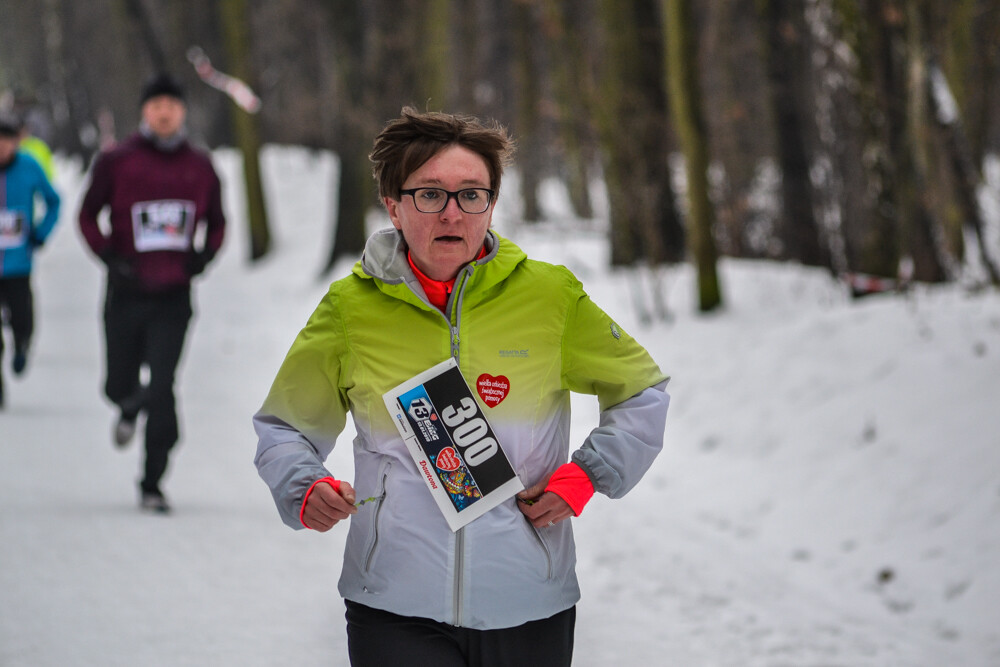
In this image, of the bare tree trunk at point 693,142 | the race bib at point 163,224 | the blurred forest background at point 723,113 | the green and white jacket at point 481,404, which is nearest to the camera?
the green and white jacket at point 481,404

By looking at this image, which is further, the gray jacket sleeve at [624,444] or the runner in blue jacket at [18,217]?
the runner in blue jacket at [18,217]

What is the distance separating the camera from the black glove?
586cm

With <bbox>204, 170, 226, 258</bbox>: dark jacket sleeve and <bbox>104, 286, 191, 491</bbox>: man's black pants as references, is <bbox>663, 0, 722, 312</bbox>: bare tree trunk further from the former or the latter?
<bbox>104, 286, 191, 491</bbox>: man's black pants

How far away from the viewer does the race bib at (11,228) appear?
8.19 meters

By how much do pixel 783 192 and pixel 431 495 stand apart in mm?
11849

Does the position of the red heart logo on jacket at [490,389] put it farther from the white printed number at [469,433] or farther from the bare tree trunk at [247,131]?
the bare tree trunk at [247,131]

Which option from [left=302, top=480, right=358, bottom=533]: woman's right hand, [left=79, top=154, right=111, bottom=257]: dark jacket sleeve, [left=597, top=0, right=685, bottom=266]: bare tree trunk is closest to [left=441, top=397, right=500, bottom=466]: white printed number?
[left=302, top=480, right=358, bottom=533]: woman's right hand

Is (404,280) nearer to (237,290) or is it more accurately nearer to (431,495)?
(431,495)

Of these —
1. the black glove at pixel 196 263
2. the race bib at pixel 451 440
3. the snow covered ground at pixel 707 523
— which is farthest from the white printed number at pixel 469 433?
the black glove at pixel 196 263

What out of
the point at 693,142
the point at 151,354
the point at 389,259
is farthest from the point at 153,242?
the point at 693,142

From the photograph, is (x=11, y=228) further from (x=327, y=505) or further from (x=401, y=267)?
(x=327, y=505)

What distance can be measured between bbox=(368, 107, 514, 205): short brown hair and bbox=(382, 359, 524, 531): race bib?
44cm

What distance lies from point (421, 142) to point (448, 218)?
179mm

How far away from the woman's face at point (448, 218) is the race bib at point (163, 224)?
3.77 metres
